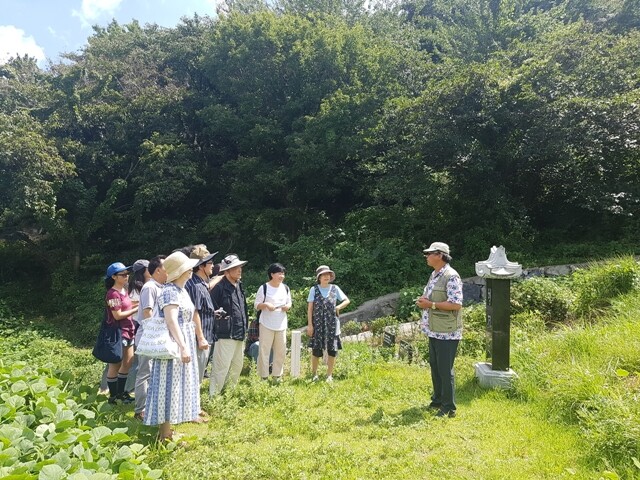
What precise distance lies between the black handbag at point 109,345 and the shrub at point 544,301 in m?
5.83

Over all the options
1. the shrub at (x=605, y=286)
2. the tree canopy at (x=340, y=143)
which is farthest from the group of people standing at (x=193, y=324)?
the tree canopy at (x=340, y=143)

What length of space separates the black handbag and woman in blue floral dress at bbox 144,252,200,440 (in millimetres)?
1377

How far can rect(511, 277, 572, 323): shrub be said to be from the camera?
7.15 metres

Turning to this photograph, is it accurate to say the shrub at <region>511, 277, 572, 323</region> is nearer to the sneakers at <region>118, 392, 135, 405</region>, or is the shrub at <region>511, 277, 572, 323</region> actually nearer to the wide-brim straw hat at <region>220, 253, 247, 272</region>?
the wide-brim straw hat at <region>220, 253, 247, 272</region>

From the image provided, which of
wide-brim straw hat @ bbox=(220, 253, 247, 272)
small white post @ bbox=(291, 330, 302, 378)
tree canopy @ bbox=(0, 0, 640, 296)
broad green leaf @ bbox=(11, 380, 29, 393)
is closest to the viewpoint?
broad green leaf @ bbox=(11, 380, 29, 393)

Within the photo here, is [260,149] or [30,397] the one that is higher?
[260,149]

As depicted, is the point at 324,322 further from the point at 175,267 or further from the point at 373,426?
the point at 175,267

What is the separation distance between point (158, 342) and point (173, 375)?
31 centimetres

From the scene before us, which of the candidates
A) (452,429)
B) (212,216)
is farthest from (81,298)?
(452,429)

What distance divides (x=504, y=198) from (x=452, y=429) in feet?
30.6

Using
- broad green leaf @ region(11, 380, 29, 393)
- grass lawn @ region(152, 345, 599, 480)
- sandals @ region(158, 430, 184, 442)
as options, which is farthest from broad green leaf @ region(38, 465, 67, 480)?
broad green leaf @ region(11, 380, 29, 393)

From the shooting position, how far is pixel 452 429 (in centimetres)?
385

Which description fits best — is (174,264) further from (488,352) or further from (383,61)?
(383,61)

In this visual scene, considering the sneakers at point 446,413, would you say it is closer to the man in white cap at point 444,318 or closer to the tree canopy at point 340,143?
the man in white cap at point 444,318
